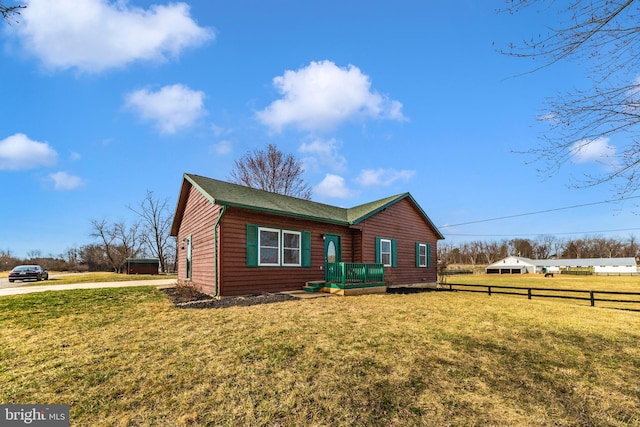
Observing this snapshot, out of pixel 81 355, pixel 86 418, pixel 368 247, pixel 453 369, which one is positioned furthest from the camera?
pixel 368 247

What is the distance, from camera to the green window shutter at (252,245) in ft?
36.2

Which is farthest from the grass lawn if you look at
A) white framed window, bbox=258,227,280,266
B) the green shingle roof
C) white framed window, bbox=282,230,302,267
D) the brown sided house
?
white framed window, bbox=282,230,302,267

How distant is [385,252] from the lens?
1653 centimetres

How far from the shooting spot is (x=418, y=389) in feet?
12.4

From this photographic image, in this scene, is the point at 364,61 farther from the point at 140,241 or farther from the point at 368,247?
the point at 140,241

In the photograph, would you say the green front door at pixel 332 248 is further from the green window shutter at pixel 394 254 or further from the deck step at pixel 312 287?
the green window shutter at pixel 394 254

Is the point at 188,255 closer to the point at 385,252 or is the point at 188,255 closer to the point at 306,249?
the point at 306,249

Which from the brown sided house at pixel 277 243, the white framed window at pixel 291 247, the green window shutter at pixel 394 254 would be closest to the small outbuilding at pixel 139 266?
the brown sided house at pixel 277 243

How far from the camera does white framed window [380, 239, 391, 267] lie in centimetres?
1627

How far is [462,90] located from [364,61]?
157 inches

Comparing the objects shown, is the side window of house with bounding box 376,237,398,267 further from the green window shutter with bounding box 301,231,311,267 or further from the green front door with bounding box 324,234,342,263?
the green window shutter with bounding box 301,231,311,267

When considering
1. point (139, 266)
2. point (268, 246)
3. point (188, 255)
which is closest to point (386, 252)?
point (268, 246)

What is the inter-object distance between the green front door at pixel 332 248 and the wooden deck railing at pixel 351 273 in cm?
80

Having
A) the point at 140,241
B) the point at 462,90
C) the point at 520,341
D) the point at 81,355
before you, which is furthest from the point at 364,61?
the point at 140,241
